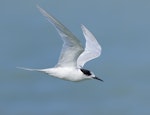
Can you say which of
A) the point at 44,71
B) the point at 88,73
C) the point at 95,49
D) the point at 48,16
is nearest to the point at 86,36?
the point at 95,49

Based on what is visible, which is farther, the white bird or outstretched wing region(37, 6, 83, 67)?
the white bird

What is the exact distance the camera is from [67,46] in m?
20.8

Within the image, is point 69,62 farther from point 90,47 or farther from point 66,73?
point 90,47

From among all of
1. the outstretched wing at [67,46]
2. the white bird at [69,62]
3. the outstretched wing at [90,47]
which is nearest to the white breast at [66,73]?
the white bird at [69,62]

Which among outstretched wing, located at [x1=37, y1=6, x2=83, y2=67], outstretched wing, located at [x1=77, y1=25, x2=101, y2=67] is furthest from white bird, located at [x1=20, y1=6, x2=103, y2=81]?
outstretched wing, located at [x1=77, y1=25, x2=101, y2=67]

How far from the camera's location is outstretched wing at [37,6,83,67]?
63.0 feet

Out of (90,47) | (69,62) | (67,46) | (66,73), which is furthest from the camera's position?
(90,47)

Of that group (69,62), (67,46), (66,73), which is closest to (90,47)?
(69,62)

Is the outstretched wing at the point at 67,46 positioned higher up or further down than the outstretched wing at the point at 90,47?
further down

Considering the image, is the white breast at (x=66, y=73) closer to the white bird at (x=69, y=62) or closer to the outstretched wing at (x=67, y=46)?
the white bird at (x=69, y=62)

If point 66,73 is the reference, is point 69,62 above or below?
above

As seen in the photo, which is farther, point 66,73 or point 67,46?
point 66,73

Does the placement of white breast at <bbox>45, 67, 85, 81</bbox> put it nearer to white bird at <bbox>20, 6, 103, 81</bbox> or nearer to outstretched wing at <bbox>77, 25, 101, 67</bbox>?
white bird at <bbox>20, 6, 103, 81</bbox>

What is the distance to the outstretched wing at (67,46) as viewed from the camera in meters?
19.2
